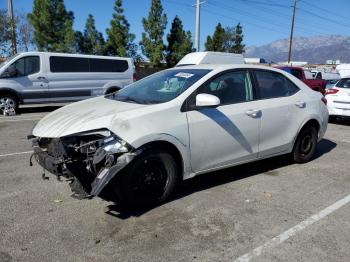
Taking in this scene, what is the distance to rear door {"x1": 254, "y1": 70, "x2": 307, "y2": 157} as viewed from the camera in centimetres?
537

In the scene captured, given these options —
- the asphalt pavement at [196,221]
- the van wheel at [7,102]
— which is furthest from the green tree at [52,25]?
the asphalt pavement at [196,221]

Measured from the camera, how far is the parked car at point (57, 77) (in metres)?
11.8

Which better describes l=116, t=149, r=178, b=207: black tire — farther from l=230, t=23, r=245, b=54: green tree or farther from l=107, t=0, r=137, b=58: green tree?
l=230, t=23, r=245, b=54: green tree

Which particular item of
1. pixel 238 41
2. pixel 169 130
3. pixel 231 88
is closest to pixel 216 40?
pixel 238 41

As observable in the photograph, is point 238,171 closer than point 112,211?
No

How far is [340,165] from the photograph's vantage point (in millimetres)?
6289

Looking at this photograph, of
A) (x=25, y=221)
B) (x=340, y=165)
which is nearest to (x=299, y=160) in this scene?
(x=340, y=165)

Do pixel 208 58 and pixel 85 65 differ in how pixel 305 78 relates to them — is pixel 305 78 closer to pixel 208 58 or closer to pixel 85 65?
pixel 208 58

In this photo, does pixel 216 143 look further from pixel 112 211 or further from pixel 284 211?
pixel 112 211

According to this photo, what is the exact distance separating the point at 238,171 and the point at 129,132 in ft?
7.86

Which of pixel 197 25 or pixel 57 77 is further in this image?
pixel 197 25

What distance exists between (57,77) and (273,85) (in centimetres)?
885

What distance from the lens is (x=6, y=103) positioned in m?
11.7

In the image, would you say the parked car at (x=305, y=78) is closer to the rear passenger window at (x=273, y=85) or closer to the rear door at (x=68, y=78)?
the rear door at (x=68, y=78)
